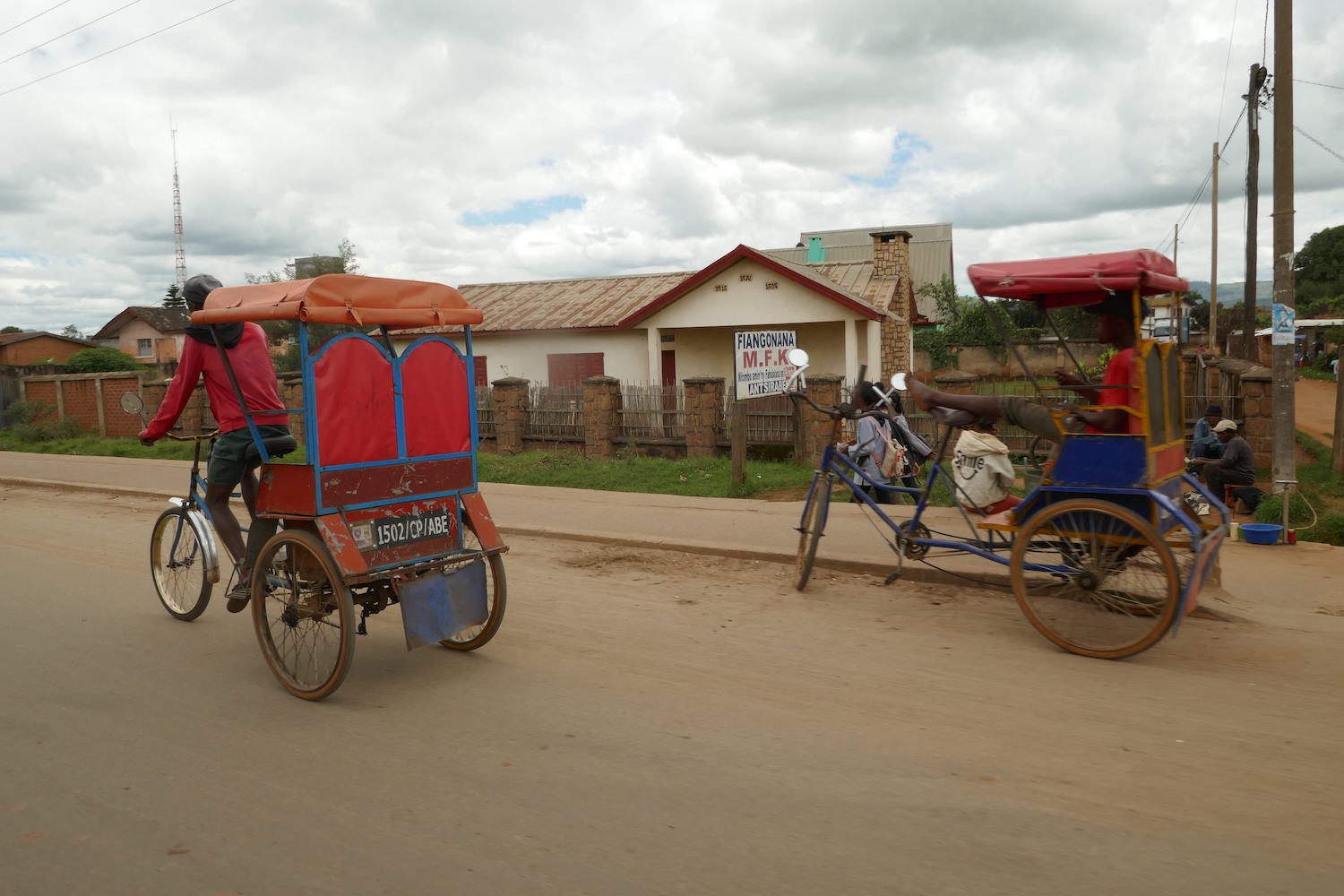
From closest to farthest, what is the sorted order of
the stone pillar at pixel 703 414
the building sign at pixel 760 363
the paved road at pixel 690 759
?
the paved road at pixel 690 759
the building sign at pixel 760 363
the stone pillar at pixel 703 414

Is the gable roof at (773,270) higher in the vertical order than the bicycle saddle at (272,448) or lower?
higher

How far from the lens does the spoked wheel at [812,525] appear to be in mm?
7219

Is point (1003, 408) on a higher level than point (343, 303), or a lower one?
lower

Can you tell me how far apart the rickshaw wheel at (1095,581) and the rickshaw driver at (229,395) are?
4.55 m

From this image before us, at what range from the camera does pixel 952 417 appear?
6.27 metres

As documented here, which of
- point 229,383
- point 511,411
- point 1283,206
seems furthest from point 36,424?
point 1283,206

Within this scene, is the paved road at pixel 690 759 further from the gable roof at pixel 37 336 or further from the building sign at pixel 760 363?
the gable roof at pixel 37 336

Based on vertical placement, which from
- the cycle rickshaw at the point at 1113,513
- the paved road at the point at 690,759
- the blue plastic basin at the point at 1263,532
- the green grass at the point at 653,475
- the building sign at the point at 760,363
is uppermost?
the building sign at the point at 760,363

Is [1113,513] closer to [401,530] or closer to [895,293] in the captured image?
[401,530]

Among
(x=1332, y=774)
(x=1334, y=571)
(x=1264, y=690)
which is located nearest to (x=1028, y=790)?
(x=1332, y=774)

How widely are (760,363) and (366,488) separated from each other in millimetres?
7985

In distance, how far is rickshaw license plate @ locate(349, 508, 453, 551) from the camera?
17.1ft

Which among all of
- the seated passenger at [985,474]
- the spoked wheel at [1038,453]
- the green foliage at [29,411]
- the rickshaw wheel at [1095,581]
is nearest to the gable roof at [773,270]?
the spoked wheel at [1038,453]

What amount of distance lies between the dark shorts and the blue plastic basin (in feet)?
27.8
